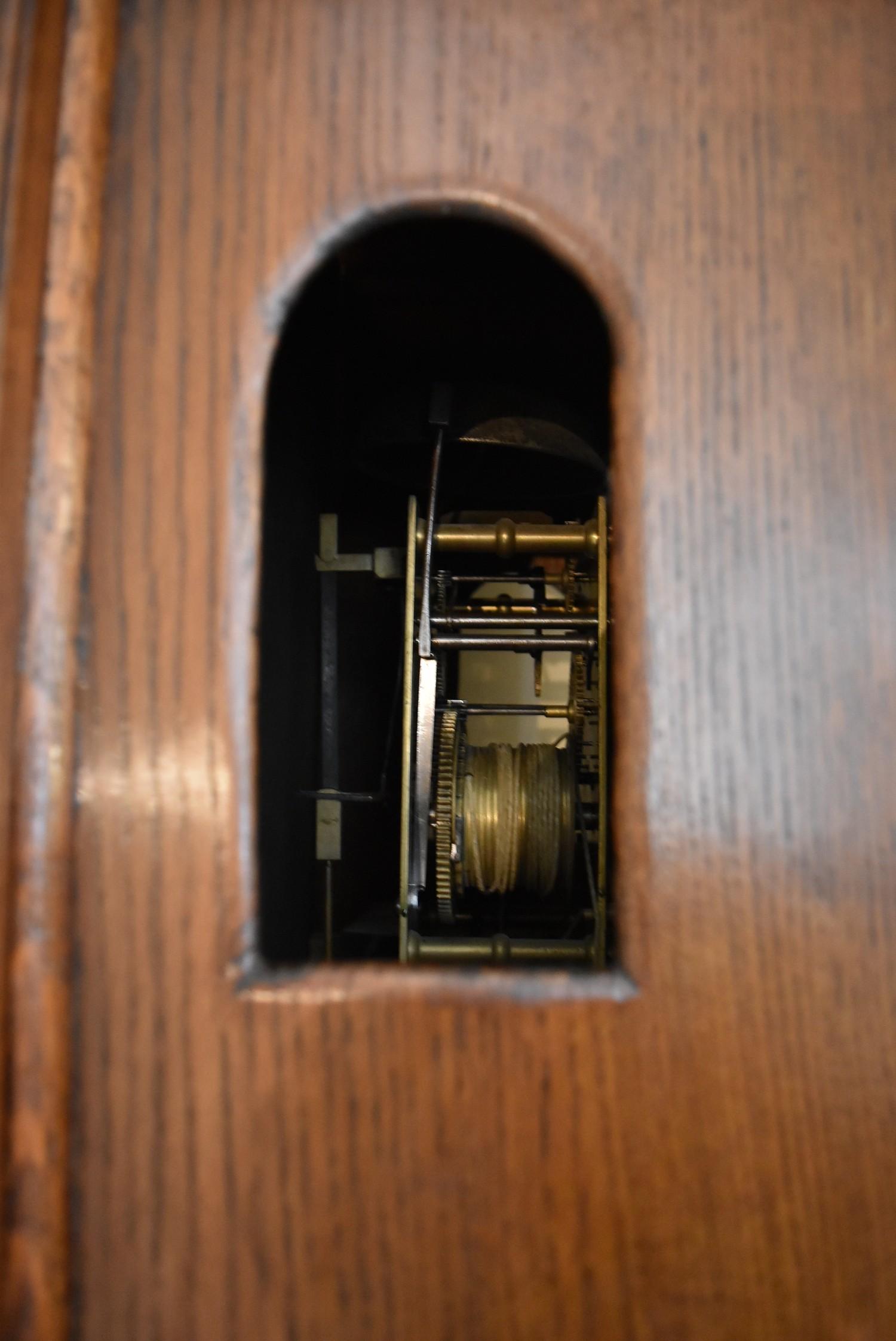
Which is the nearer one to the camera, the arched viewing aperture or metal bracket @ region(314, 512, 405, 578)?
the arched viewing aperture

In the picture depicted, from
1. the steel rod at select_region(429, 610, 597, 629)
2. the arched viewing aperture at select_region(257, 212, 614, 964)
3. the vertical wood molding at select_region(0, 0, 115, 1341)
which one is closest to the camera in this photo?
the vertical wood molding at select_region(0, 0, 115, 1341)

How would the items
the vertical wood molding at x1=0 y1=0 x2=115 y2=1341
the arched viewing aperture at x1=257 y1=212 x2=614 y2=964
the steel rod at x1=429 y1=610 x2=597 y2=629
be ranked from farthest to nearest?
the steel rod at x1=429 y1=610 x2=597 y2=629, the arched viewing aperture at x1=257 y1=212 x2=614 y2=964, the vertical wood molding at x1=0 y1=0 x2=115 y2=1341

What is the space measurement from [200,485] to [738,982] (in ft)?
1.50

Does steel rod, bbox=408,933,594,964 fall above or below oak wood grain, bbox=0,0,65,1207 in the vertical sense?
below

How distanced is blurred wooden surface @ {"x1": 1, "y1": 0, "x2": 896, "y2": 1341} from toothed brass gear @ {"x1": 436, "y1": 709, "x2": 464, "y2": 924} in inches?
20.9

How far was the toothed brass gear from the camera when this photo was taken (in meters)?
1.10

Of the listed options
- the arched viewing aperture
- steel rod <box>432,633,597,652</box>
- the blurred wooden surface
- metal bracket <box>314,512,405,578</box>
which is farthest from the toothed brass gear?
the blurred wooden surface

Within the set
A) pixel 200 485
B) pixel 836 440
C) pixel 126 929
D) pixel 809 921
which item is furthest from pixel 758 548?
pixel 126 929

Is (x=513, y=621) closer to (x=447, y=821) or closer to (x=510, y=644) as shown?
(x=510, y=644)

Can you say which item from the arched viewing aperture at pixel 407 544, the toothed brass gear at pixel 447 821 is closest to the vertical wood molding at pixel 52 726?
the arched viewing aperture at pixel 407 544

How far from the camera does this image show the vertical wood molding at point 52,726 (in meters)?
0.54

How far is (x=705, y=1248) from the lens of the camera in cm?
56

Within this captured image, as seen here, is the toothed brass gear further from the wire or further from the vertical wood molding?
the vertical wood molding

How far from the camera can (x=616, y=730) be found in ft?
1.96
